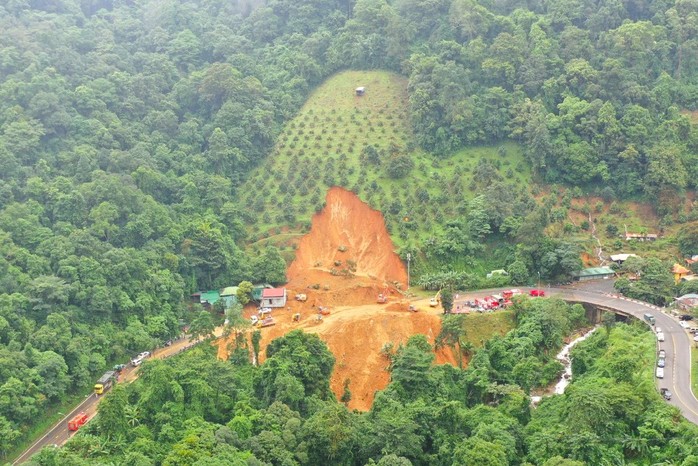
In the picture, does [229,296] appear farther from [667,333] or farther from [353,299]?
[667,333]

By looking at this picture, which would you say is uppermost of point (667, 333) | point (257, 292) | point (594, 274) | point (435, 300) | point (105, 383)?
point (667, 333)

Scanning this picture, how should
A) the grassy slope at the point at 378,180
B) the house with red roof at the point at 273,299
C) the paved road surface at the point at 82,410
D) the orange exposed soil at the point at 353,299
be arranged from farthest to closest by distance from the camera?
the grassy slope at the point at 378,180 → the house with red roof at the point at 273,299 → the orange exposed soil at the point at 353,299 → the paved road surface at the point at 82,410

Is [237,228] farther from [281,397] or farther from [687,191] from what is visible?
[687,191]

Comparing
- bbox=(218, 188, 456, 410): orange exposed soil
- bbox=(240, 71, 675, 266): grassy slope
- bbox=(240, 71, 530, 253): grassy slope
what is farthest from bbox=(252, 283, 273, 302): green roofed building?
bbox=(240, 71, 530, 253): grassy slope

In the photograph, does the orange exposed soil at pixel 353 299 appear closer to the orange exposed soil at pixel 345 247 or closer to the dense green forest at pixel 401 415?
the orange exposed soil at pixel 345 247

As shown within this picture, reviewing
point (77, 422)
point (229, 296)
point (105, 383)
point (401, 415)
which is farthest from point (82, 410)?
point (401, 415)

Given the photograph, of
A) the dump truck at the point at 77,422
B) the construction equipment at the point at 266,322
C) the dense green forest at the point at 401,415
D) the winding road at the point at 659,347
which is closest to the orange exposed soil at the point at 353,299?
the construction equipment at the point at 266,322
